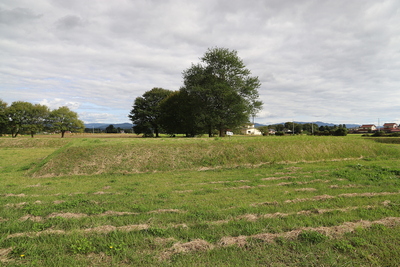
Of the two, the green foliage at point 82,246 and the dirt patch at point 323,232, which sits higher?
the dirt patch at point 323,232

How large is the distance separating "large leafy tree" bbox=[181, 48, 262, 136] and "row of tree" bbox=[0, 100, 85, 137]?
2430 inches

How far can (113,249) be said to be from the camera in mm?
5238

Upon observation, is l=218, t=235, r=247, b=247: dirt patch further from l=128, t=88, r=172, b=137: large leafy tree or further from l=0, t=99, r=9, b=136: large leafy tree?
l=0, t=99, r=9, b=136: large leafy tree

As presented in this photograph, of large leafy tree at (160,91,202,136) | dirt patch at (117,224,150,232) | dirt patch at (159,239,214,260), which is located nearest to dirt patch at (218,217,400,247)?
dirt patch at (159,239,214,260)

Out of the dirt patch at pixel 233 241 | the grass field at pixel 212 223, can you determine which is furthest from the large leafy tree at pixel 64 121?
the dirt patch at pixel 233 241

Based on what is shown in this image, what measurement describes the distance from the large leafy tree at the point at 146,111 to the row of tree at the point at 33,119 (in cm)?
3003

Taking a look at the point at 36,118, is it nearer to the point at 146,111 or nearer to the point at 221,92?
the point at 146,111

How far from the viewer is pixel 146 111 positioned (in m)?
65.9

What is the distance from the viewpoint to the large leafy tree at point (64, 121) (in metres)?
77.5

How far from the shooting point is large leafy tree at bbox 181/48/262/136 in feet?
127

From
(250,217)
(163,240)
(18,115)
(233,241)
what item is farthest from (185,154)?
(18,115)

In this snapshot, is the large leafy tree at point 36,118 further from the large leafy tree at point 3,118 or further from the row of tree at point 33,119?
the large leafy tree at point 3,118

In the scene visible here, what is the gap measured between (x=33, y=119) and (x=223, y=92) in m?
71.0

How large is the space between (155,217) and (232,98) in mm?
33647
